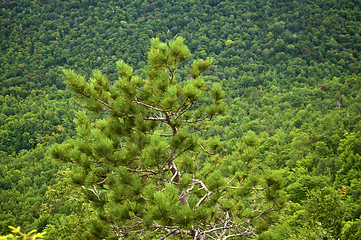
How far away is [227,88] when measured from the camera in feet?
252

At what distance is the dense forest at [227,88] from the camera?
27.6 feet

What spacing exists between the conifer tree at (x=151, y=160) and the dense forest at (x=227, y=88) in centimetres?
22

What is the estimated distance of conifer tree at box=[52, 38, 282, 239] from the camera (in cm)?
335

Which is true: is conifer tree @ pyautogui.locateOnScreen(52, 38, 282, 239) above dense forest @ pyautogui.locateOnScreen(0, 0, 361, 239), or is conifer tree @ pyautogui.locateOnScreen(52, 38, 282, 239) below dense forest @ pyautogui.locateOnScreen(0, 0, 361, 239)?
above

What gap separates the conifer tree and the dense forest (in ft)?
0.73

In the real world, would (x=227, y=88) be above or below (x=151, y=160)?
below

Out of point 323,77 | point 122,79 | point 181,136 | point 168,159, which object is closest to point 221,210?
point 168,159

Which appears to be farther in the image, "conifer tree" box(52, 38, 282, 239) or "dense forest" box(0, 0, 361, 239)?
"dense forest" box(0, 0, 361, 239)

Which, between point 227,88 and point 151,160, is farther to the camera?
point 227,88

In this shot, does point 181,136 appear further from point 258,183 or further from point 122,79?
point 258,183

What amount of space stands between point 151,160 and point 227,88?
75.4 m

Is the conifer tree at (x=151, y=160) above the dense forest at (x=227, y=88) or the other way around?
above

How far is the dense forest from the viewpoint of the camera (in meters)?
8.41

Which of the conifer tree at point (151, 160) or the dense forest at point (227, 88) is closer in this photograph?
the conifer tree at point (151, 160)
